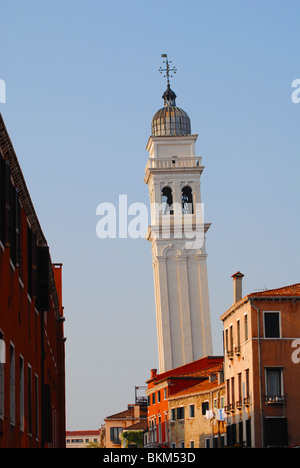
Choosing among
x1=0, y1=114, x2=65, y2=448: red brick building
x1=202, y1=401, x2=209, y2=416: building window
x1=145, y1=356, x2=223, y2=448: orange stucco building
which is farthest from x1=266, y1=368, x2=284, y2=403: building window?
x1=145, y1=356, x2=223, y2=448: orange stucco building

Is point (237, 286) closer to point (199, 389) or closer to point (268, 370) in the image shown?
point (268, 370)

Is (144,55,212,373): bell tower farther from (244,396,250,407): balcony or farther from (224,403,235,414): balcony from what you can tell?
(244,396,250,407): balcony

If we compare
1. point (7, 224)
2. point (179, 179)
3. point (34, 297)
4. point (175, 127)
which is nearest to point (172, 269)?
point (179, 179)

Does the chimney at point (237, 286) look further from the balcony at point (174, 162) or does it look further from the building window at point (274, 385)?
the balcony at point (174, 162)

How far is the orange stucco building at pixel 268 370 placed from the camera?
55.9 m

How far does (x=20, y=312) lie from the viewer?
2373 centimetres

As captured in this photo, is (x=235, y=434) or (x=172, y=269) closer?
(x=235, y=434)

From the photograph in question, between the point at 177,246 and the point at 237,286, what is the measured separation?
41.6m

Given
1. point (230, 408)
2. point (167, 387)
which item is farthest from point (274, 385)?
point (167, 387)

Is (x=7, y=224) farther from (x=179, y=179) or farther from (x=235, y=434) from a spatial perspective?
(x=179, y=179)

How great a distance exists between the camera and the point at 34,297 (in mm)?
27047

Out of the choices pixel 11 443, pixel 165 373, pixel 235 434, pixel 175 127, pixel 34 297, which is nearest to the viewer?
pixel 11 443

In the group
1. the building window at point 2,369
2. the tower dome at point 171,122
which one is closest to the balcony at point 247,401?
the building window at point 2,369
